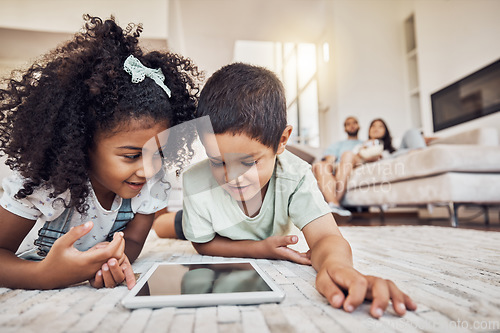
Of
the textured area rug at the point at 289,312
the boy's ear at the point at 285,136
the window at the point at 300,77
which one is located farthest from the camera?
the window at the point at 300,77

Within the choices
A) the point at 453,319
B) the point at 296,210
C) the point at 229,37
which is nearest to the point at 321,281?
the point at 453,319

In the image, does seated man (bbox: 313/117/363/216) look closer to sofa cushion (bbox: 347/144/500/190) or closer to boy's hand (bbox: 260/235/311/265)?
sofa cushion (bbox: 347/144/500/190)

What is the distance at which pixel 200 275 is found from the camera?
1.50 ft

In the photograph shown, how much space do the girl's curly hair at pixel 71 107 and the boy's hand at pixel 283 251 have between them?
0.30 m

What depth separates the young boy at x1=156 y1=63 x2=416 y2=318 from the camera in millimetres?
563

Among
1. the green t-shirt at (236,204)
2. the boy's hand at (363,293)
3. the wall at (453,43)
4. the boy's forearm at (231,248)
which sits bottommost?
the boy's forearm at (231,248)

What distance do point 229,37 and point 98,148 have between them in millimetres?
3628

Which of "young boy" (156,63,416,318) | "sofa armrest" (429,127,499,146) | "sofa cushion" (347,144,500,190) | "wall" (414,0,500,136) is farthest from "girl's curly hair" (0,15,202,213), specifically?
"wall" (414,0,500,136)

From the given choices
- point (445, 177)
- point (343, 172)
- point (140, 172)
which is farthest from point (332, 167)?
point (140, 172)

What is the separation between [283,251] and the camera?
2.03 feet

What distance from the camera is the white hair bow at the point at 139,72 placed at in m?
A: 0.54

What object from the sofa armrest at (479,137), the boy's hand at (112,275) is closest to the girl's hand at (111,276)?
the boy's hand at (112,275)

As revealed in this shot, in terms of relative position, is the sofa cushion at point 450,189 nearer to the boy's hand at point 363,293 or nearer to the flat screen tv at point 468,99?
the boy's hand at point 363,293

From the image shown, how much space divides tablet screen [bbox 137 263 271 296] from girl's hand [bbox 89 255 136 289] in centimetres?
3
